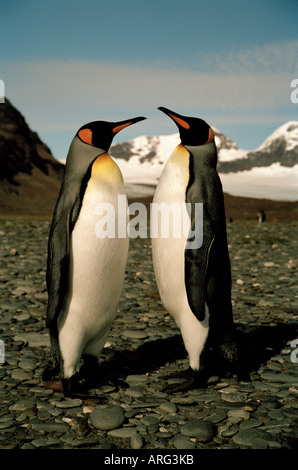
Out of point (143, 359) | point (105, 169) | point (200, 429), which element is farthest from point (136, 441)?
point (105, 169)

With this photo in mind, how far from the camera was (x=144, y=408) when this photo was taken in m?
2.89

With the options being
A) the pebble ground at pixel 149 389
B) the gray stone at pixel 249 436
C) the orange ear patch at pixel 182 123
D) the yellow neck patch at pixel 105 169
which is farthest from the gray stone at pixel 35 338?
the orange ear patch at pixel 182 123

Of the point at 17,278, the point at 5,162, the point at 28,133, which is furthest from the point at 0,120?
the point at 17,278

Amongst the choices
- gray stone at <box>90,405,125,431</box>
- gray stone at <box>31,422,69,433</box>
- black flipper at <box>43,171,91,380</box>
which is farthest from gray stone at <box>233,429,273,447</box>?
black flipper at <box>43,171,91,380</box>

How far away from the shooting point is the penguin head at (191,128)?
3.09 m

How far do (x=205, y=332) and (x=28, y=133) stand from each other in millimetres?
31129

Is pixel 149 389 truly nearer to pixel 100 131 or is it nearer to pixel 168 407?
pixel 168 407

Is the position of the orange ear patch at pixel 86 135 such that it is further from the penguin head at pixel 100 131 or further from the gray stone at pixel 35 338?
the gray stone at pixel 35 338

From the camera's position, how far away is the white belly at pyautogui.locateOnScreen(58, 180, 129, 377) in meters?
2.99

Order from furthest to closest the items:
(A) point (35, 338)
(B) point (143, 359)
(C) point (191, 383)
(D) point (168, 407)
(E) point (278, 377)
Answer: (A) point (35, 338) < (B) point (143, 359) < (E) point (278, 377) < (C) point (191, 383) < (D) point (168, 407)

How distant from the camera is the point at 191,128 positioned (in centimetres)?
309

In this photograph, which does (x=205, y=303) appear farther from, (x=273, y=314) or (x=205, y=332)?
(x=273, y=314)

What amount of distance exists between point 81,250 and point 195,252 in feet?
2.22

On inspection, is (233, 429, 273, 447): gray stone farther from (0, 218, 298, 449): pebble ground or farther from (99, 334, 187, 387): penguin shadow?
(99, 334, 187, 387): penguin shadow
